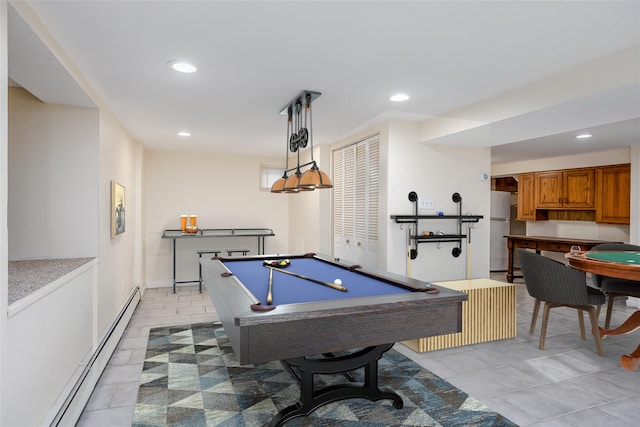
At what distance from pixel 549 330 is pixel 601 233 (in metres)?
3.40

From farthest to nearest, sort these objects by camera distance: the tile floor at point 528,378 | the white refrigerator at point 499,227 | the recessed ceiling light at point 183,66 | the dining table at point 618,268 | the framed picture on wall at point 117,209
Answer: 1. the white refrigerator at point 499,227
2. the framed picture on wall at point 117,209
3. the dining table at point 618,268
4. the recessed ceiling light at point 183,66
5. the tile floor at point 528,378

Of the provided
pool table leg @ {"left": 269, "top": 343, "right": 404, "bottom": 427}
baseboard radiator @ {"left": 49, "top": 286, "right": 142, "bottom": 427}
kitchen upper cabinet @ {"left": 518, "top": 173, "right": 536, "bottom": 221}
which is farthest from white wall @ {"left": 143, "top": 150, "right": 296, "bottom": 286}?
kitchen upper cabinet @ {"left": 518, "top": 173, "right": 536, "bottom": 221}

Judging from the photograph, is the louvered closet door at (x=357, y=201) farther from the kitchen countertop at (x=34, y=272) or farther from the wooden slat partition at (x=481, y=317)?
the kitchen countertop at (x=34, y=272)

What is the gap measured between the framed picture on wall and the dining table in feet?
15.0

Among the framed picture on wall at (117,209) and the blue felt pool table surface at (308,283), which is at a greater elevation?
the framed picture on wall at (117,209)

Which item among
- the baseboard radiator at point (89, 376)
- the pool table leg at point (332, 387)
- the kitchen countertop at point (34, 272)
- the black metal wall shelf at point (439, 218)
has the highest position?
the black metal wall shelf at point (439, 218)

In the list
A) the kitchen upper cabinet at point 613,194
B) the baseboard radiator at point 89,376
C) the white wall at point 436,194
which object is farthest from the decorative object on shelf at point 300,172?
the kitchen upper cabinet at point 613,194

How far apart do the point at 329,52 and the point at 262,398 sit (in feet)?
7.94

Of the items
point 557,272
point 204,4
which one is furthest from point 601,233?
point 204,4

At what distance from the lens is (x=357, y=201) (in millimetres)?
5133

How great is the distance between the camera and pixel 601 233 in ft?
20.9

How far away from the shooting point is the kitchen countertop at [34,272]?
2097 millimetres

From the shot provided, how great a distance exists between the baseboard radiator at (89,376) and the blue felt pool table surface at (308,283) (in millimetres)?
1272

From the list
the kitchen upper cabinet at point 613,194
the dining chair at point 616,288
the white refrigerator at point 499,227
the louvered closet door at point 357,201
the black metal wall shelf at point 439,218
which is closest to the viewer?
the dining chair at point 616,288
